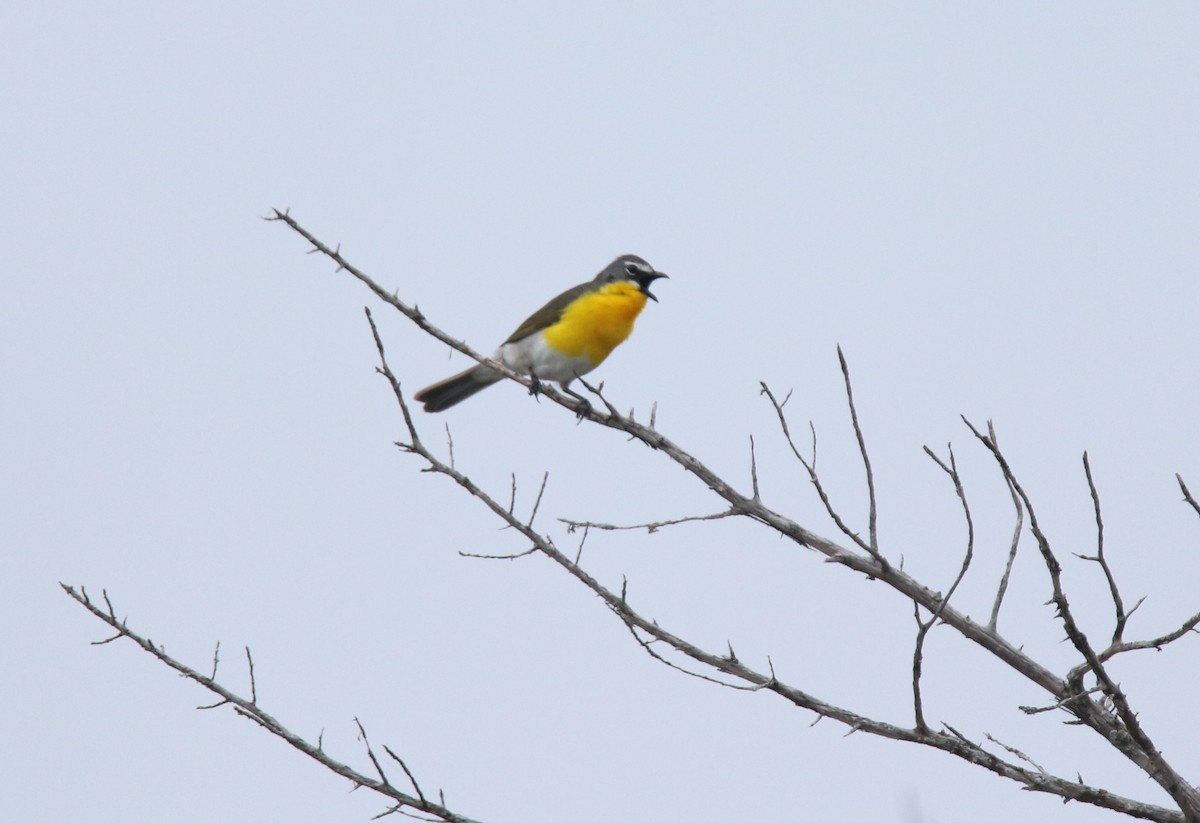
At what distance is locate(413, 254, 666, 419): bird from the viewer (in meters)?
9.31

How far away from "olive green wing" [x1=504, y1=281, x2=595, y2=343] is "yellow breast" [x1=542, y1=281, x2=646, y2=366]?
0.08m

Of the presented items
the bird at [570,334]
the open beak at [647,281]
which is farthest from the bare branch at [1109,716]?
the open beak at [647,281]

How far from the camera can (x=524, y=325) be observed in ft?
32.2

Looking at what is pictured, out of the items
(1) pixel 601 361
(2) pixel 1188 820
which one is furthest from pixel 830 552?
(1) pixel 601 361

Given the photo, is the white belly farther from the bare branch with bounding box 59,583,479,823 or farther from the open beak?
the bare branch with bounding box 59,583,479,823

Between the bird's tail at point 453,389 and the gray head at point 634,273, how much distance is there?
1148 millimetres

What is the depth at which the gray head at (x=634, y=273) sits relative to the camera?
32.7ft

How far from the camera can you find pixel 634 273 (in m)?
10.0

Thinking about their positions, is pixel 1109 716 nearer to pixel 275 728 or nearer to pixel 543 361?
pixel 275 728

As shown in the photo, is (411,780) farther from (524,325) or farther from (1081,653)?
(524,325)

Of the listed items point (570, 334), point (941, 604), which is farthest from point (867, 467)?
point (570, 334)

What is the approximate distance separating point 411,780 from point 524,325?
21.0 ft

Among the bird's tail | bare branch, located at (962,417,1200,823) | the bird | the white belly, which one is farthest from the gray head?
bare branch, located at (962,417,1200,823)

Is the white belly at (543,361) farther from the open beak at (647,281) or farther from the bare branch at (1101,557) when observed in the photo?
the bare branch at (1101,557)
